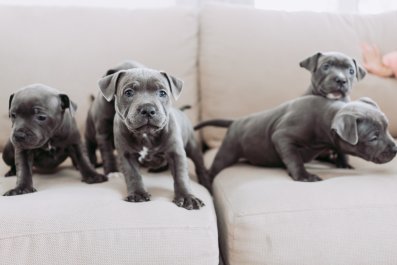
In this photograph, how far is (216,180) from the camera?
2.19m

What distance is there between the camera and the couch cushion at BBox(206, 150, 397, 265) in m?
1.54

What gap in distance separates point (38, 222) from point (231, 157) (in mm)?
1105

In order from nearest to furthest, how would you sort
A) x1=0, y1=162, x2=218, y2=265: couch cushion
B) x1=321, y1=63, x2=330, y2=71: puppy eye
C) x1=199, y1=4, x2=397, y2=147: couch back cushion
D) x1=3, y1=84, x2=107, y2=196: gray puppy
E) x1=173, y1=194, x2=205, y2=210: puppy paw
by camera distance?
x1=0, y1=162, x2=218, y2=265: couch cushion → x1=173, y1=194, x2=205, y2=210: puppy paw → x1=3, y1=84, x2=107, y2=196: gray puppy → x1=321, y1=63, x2=330, y2=71: puppy eye → x1=199, y1=4, x2=397, y2=147: couch back cushion

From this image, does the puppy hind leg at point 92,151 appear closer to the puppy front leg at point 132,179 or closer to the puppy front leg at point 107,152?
the puppy front leg at point 107,152

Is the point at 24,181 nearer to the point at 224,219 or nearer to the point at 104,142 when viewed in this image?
the point at 104,142

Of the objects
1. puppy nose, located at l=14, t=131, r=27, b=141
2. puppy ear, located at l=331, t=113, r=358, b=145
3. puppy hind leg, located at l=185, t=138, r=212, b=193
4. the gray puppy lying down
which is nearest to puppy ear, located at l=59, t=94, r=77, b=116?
puppy nose, located at l=14, t=131, r=27, b=141

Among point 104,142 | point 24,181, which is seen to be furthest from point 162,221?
point 104,142

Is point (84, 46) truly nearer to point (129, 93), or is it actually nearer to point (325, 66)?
point (129, 93)

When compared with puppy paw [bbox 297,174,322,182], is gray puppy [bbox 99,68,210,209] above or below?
above

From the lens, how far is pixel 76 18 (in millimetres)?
2682

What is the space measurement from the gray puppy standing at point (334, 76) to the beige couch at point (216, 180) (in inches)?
5.1

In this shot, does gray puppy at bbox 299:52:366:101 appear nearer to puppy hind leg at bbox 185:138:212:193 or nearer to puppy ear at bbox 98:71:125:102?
puppy hind leg at bbox 185:138:212:193

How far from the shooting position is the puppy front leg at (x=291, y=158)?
6.53 ft

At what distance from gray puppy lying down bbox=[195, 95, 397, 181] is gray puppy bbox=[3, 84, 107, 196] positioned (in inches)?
25.7
